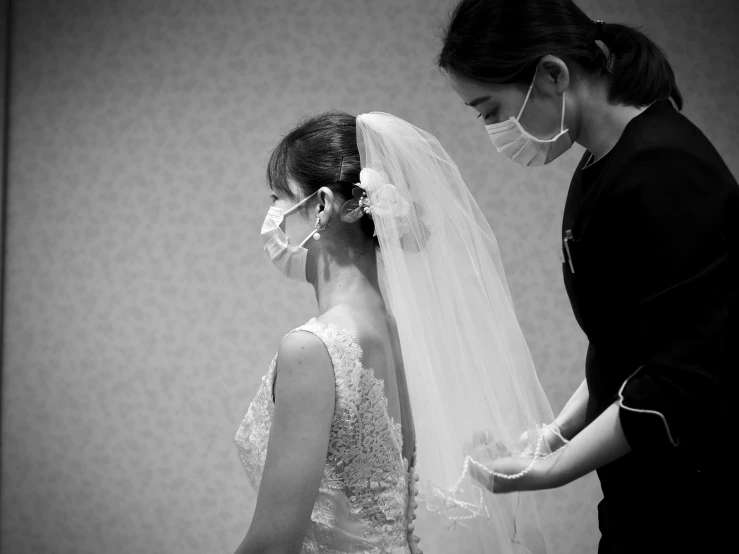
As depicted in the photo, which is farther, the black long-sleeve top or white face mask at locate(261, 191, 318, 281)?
white face mask at locate(261, 191, 318, 281)

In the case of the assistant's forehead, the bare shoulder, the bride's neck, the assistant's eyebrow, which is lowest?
the bare shoulder

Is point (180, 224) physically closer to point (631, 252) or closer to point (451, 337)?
point (451, 337)

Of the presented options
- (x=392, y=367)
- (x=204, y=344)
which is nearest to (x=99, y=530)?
(x=204, y=344)

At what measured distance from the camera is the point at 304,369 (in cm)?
115

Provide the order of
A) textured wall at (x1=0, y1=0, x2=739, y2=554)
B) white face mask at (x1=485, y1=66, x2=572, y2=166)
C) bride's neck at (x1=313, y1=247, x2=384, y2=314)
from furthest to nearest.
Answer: textured wall at (x1=0, y1=0, x2=739, y2=554) < bride's neck at (x1=313, y1=247, x2=384, y2=314) < white face mask at (x1=485, y1=66, x2=572, y2=166)

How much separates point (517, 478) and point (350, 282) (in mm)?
514

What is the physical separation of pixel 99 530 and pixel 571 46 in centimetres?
247

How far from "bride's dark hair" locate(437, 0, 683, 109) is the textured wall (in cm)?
145

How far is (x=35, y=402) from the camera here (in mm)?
2711

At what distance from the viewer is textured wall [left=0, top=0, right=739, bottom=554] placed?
2.49 metres

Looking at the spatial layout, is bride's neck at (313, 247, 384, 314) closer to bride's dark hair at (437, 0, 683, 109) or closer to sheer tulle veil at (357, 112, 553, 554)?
sheer tulle veil at (357, 112, 553, 554)

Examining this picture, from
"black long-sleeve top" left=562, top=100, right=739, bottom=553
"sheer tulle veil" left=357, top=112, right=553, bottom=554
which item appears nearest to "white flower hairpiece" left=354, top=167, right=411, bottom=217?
"sheer tulle veil" left=357, top=112, right=553, bottom=554

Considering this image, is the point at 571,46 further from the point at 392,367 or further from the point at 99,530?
the point at 99,530

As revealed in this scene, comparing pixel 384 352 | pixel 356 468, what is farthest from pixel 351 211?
pixel 356 468
